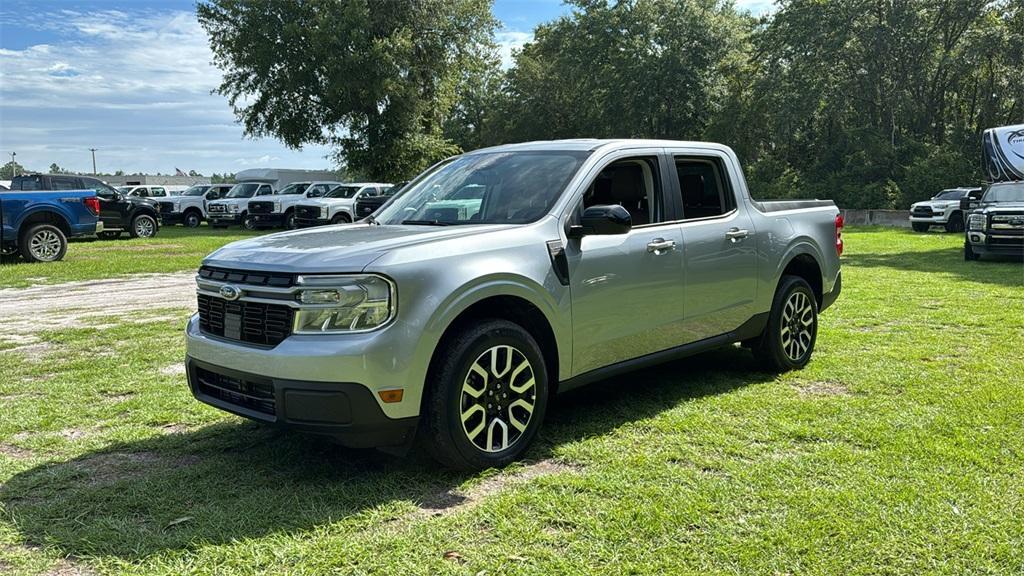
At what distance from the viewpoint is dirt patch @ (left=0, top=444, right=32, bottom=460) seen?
446cm

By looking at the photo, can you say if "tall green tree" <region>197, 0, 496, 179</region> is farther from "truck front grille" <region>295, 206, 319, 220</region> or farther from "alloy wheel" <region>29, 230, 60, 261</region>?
"alloy wheel" <region>29, 230, 60, 261</region>

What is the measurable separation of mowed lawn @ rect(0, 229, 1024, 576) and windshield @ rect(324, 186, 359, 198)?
70.8 ft

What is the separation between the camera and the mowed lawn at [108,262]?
13961 millimetres

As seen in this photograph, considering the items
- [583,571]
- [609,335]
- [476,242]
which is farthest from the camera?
[609,335]

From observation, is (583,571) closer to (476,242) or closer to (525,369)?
(525,369)

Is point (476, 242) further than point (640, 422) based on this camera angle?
No

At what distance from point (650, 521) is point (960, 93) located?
43236 millimetres

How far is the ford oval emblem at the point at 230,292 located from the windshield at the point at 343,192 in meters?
24.0

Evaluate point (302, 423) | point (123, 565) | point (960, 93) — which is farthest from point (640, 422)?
point (960, 93)

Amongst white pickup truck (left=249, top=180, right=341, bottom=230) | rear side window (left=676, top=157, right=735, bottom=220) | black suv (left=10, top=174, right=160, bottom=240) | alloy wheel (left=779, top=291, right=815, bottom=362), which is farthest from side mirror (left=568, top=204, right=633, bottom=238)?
white pickup truck (left=249, top=180, right=341, bottom=230)

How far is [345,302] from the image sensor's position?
369cm

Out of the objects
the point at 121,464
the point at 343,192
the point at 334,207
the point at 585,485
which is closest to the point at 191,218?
the point at 343,192

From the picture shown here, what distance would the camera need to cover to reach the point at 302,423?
3.70 metres

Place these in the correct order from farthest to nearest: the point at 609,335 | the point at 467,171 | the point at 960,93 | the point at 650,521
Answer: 1. the point at 960,93
2. the point at 467,171
3. the point at 609,335
4. the point at 650,521
